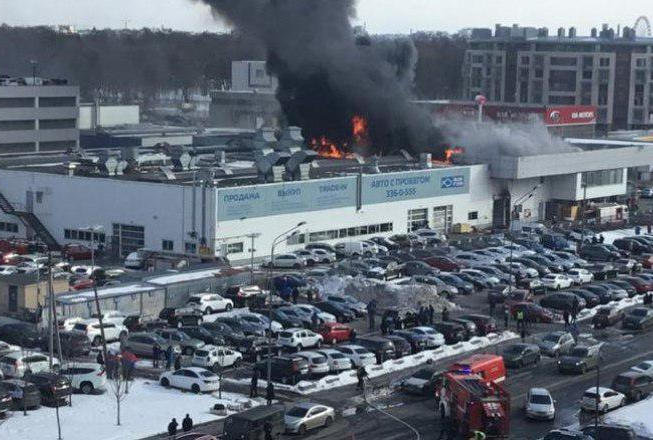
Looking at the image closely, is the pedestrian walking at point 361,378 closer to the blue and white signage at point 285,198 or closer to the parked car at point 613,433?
the parked car at point 613,433

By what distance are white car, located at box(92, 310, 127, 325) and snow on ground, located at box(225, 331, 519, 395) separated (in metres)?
4.41

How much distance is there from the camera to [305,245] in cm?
4003

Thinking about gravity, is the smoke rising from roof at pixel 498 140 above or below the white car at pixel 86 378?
above

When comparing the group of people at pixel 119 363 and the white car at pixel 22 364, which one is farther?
the white car at pixel 22 364

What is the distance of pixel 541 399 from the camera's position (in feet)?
75.2

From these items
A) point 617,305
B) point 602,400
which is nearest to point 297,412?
point 602,400

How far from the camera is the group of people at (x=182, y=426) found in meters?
20.8

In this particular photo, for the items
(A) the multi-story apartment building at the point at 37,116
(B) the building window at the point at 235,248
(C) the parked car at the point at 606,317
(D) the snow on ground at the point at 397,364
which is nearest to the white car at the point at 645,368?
(D) the snow on ground at the point at 397,364

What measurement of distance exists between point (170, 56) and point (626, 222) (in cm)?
6235

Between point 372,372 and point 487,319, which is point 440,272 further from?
point 372,372

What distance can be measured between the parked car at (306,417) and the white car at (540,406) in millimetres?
3368

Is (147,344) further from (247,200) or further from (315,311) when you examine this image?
(247,200)

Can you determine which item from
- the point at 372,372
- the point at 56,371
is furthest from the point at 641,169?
the point at 56,371

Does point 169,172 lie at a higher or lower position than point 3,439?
higher
